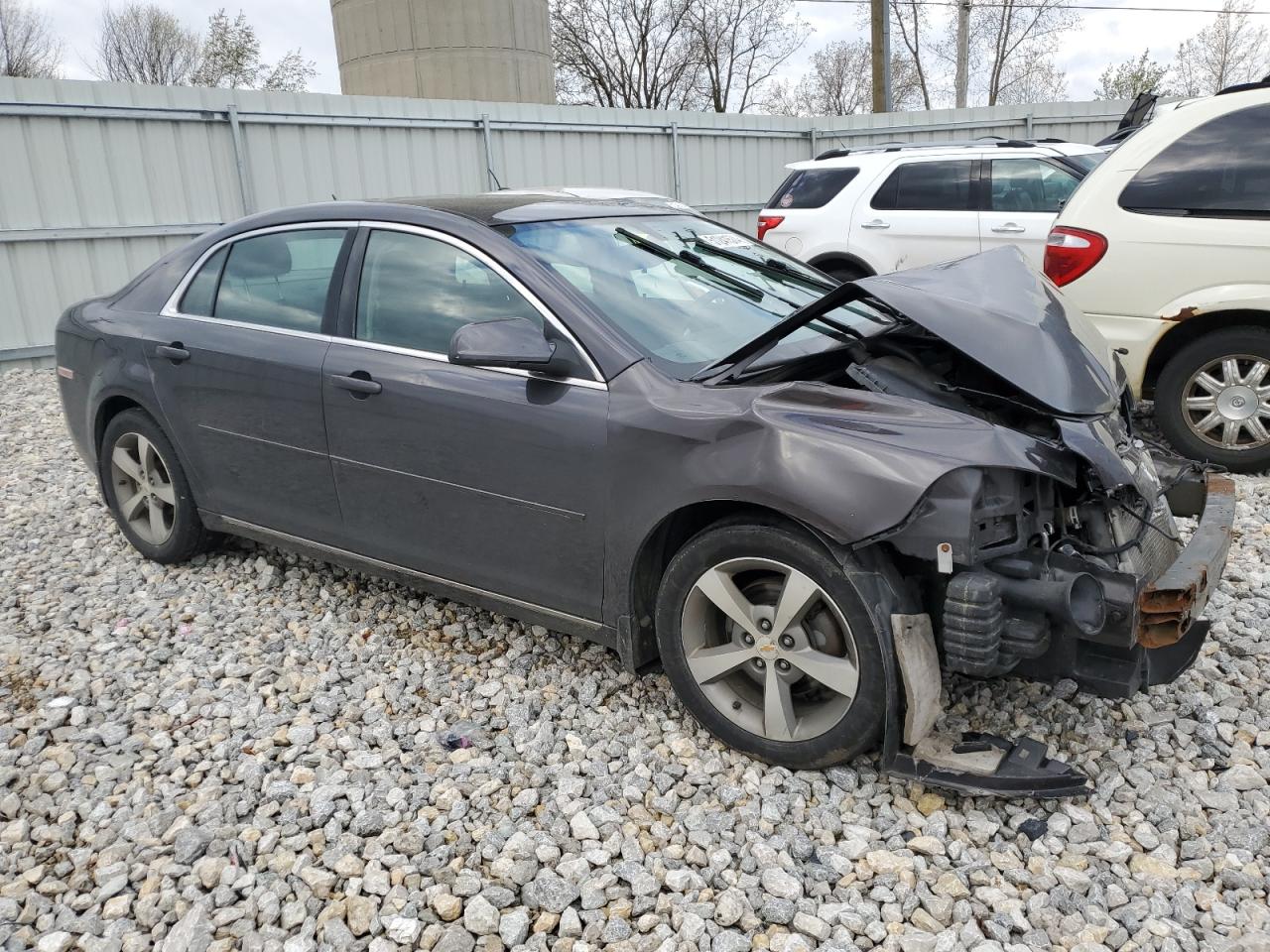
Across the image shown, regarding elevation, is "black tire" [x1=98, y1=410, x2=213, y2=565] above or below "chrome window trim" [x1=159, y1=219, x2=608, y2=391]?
below

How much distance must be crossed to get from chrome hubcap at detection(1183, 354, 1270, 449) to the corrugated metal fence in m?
8.85

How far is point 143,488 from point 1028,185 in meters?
7.23

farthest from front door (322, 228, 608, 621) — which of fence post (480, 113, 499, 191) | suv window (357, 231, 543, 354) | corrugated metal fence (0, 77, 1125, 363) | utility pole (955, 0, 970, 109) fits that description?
utility pole (955, 0, 970, 109)

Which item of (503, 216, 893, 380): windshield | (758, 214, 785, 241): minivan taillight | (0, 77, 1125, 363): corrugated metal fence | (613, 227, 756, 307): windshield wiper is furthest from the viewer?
(0, 77, 1125, 363): corrugated metal fence

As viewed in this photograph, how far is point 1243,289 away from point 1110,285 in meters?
0.63

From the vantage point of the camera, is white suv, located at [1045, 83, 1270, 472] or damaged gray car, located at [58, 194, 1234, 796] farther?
white suv, located at [1045, 83, 1270, 472]

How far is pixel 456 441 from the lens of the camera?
3.35 metres

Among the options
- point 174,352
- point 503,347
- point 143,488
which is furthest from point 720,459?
point 143,488

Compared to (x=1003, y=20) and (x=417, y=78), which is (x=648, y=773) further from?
(x=1003, y=20)

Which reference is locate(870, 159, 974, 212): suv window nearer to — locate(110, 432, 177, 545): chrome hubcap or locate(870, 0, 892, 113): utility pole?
locate(110, 432, 177, 545): chrome hubcap

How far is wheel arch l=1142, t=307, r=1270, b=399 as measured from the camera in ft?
17.2

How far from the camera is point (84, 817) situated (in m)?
2.91

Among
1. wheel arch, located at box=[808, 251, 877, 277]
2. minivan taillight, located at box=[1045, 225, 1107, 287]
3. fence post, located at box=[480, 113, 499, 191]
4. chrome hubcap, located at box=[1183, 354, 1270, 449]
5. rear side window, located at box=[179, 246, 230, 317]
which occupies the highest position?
fence post, located at box=[480, 113, 499, 191]

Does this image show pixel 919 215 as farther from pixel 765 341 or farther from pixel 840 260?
pixel 765 341
